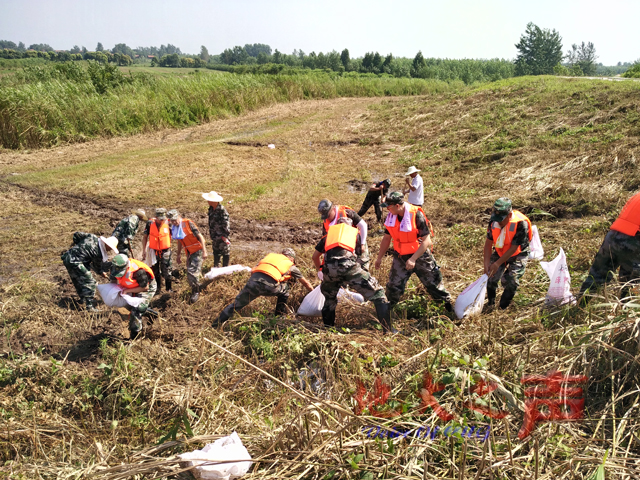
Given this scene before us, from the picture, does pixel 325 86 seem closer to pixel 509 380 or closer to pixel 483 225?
Result: pixel 483 225

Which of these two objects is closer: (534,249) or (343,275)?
(343,275)

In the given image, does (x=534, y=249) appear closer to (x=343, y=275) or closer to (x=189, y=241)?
(x=343, y=275)

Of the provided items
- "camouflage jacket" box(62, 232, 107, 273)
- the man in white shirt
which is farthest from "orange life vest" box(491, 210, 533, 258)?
"camouflage jacket" box(62, 232, 107, 273)

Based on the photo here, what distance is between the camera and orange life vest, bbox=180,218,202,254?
20.6ft

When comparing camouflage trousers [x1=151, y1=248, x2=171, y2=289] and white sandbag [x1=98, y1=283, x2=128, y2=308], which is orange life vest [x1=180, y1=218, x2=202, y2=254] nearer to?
camouflage trousers [x1=151, y1=248, x2=171, y2=289]

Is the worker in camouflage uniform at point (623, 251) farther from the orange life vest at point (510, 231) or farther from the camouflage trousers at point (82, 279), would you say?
the camouflage trousers at point (82, 279)

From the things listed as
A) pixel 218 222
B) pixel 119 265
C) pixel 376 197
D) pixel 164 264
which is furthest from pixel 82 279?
pixel 376 197

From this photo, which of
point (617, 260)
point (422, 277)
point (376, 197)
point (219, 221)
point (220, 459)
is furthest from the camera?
point (376, 197)

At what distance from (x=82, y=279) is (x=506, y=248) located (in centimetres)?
565

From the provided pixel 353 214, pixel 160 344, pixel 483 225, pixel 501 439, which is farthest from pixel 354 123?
pixel 501 439

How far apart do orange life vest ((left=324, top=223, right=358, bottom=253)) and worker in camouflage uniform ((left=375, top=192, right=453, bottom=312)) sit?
480 millimetres

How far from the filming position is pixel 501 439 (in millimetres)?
2814

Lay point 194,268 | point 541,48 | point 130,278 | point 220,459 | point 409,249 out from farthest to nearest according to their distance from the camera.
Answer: point 541,48
point 194,268
point 130,278
point 409,249
point 220,459

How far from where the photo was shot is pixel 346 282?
4.74 metres
